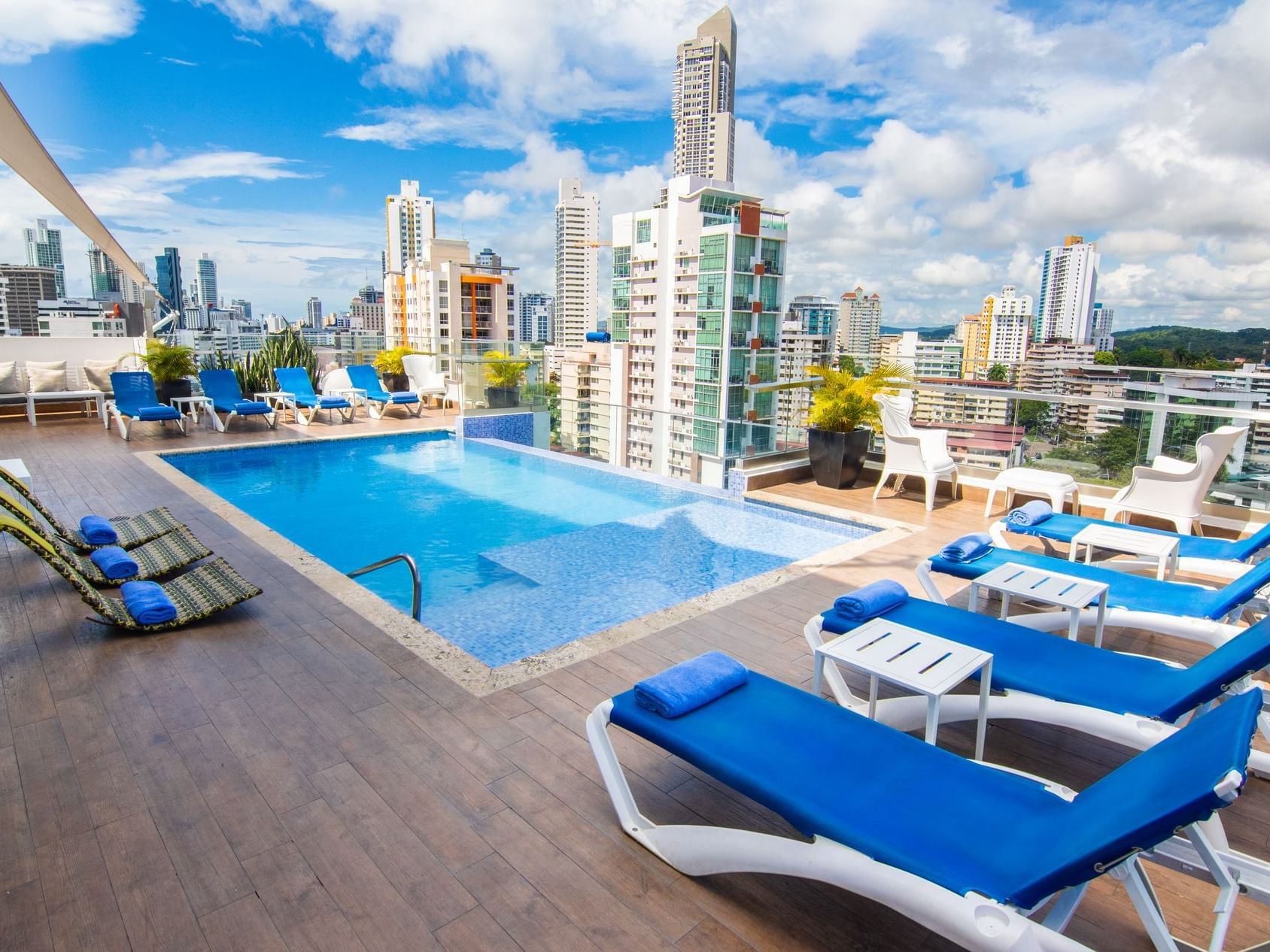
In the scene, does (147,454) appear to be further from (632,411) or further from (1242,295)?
(1242,295)

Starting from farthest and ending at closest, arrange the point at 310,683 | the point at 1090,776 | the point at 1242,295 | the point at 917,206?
the point at 917,206 < the point at 1242,295 < the point at 310,683 < the point at 1090,776

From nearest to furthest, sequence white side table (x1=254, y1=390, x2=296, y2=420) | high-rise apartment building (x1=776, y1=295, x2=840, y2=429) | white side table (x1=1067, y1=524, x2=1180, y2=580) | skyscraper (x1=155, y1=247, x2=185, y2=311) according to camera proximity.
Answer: white side table (x1=1067, y1=524, x2=1180, y2=580) < high-rise apartment building (x1=776, y1=295, x2=840, y2=429) < white side table (x1=254, y1=390, x2=296, y2=420) < skyscraper (x1=155, y1=247, x2=185, y2=311)

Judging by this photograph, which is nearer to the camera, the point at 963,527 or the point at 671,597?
the point at 671,597

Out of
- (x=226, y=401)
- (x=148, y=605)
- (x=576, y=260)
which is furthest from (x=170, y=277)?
(x=576, y=260)

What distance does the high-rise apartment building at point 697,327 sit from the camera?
8.01 m

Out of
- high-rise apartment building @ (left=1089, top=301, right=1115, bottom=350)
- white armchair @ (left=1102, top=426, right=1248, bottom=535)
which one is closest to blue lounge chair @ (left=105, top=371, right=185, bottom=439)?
white armchair @ (left=1102, top=426, right=1248, bottom=535)

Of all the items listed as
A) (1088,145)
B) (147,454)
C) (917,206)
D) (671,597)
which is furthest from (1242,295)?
(147,454)

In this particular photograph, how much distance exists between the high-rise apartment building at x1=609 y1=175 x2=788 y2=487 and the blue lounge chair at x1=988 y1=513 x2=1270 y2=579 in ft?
10.5

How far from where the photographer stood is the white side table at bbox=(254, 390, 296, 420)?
1170cm

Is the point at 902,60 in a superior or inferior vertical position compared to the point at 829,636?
superior

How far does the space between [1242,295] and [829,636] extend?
35304 mm

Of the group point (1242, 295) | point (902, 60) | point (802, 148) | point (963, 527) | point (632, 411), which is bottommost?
point (963, 527)

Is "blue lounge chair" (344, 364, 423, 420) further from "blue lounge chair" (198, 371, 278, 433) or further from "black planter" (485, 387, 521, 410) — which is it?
"black planter" (485, 387, 521, 410)

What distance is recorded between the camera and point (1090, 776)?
2.62 metres
